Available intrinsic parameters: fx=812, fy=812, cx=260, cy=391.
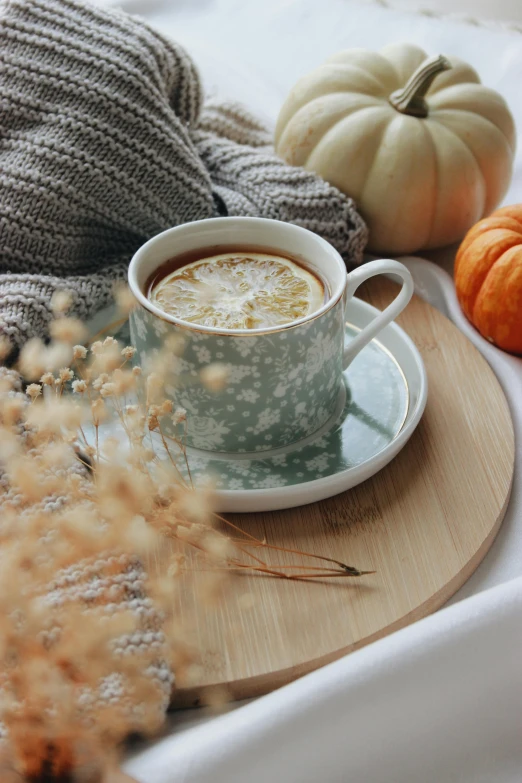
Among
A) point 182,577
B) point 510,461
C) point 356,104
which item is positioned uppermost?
point 356,104

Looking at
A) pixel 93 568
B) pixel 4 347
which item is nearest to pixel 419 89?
pixel 4 347

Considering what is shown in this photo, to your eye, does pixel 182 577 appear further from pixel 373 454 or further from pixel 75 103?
pixel 75 103

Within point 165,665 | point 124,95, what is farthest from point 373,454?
point 124,95

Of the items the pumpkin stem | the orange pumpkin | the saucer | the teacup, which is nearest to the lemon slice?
the teacup

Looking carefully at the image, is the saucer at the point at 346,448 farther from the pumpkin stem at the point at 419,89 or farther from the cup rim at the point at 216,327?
the pumpkin stem at the point at 419,89

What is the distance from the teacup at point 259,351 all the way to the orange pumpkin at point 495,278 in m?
0.18

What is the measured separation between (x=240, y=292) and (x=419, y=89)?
1.58 feet

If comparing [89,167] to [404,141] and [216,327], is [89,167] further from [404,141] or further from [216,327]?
[404,141]

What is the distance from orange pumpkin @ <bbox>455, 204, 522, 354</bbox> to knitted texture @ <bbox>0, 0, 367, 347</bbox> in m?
0.18

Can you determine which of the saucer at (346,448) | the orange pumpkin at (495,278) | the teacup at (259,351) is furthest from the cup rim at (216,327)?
the orange pumpkin at (495,278)

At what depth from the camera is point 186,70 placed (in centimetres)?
109

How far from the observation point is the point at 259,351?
2.48 ft

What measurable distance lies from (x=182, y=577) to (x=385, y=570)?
0.18 m

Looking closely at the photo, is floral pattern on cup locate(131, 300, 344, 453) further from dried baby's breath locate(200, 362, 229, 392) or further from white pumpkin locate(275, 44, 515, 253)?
white pumpkin locate(275, 44, 515, 253)
